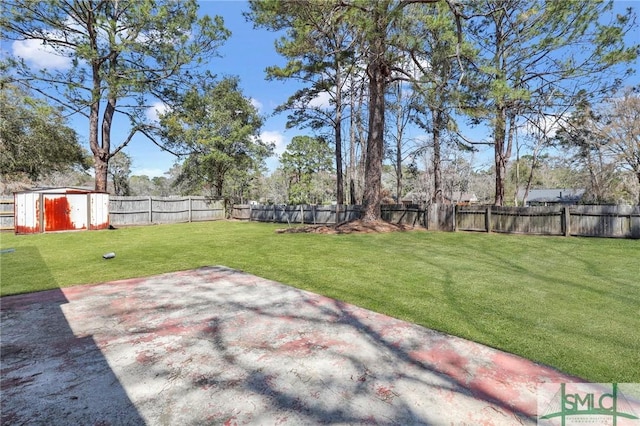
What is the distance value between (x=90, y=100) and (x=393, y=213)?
13.5m

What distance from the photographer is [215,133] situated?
726 inches

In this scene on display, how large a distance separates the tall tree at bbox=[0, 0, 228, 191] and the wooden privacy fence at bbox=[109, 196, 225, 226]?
59.7 inches

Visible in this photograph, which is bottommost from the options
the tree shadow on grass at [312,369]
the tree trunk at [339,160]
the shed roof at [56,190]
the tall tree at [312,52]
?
the tree shadow on grass at [312,369]

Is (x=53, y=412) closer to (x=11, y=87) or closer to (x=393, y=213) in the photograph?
(x=393, y=213)

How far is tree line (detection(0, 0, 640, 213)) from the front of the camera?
323 inches

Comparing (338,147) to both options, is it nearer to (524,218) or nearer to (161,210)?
(524,218)

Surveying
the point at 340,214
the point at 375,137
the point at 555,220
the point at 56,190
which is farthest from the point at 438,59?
the point at 56,190

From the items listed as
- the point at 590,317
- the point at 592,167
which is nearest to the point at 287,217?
the point at 590,317

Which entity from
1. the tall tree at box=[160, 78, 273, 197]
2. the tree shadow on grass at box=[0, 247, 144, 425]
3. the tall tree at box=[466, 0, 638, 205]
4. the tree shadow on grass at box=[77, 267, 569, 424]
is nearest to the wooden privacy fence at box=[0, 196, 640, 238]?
the tall tree at box=[160, 78, 273, 197]

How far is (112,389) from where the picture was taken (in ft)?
5.35

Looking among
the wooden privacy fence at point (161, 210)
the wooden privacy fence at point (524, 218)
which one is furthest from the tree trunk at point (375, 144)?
the wooden privacy fence at point (161, 210)

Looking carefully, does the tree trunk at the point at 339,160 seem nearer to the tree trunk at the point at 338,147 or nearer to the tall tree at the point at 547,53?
the tree trunk at the point at 338,147

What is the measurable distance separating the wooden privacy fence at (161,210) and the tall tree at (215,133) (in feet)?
7.24

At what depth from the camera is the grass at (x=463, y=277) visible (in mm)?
2322
